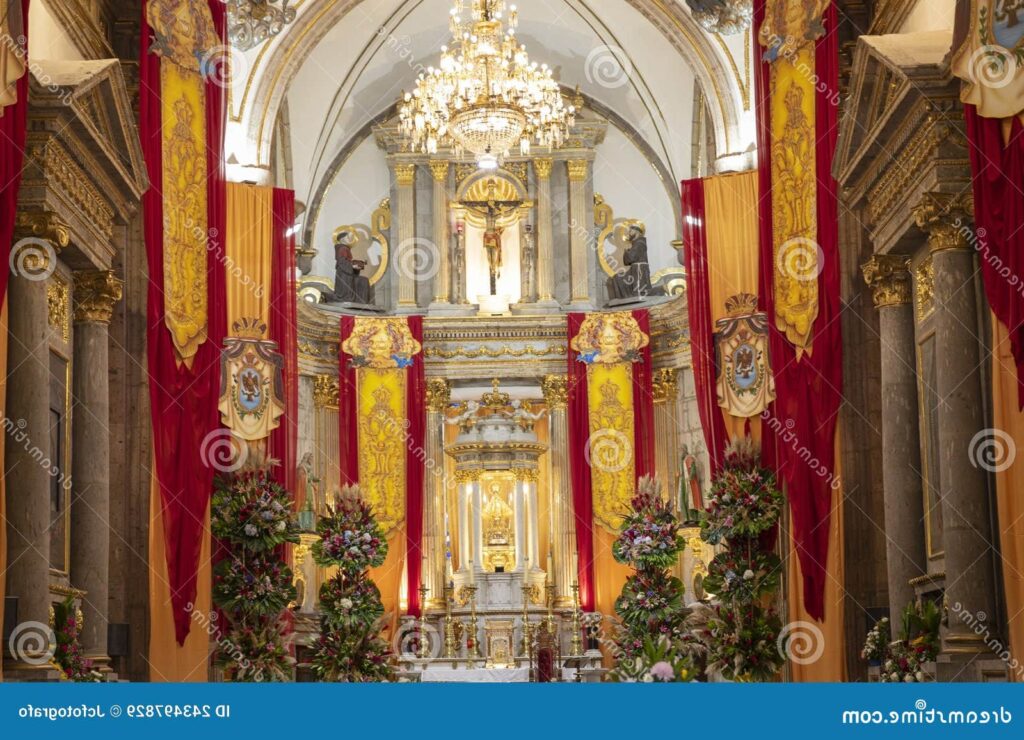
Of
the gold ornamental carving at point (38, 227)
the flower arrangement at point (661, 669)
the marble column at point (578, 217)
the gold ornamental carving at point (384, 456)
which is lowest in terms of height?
the flower arrangement at point (661, 669)

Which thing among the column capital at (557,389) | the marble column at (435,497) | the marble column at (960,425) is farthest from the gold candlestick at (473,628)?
the marble column at (960,425)

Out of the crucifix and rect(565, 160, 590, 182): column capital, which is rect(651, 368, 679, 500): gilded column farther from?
rect(565, 160, 590, 182): column capital

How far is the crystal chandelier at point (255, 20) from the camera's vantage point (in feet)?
69.3

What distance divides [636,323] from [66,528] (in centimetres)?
1397

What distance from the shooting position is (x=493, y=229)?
2755 cm

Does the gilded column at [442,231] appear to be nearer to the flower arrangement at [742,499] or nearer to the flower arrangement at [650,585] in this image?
the flower arrangement at [650,585]

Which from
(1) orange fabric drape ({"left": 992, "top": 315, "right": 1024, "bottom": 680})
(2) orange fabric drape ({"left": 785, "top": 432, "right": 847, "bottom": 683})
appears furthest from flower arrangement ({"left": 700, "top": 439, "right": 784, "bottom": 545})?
(1) orange fabric drape ({"left": 992, "top": 315, "right": 1024, "bottom": 680})

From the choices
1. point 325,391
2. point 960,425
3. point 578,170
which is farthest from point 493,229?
point 960,425

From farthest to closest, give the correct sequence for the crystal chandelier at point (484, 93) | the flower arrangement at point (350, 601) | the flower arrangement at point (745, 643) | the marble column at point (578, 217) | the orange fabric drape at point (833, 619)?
the marble column at point (578, 217), the crystal chandelier at point (484, 93), the flower arrangement at point (350, 601), the flower arrangement at point (745, 643), the orange fabric drape at point (833, 619)

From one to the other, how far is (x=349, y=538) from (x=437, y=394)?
913 centimetres

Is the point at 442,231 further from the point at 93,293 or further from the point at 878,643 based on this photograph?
the point at 878,643

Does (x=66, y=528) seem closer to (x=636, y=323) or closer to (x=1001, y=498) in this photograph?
(x=1001, y=498)

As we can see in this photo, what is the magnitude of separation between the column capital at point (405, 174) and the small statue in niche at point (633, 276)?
4.17 metres

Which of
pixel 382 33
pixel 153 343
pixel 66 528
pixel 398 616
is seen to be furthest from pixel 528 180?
pixel 66 528
